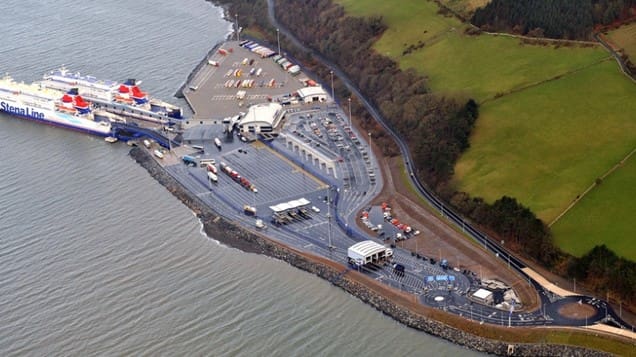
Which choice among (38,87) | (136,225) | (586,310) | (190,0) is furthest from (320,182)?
(190,0)

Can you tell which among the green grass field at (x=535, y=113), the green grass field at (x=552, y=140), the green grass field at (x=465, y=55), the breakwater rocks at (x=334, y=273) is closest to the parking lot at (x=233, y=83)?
the green grass field at (x=465, y=55)

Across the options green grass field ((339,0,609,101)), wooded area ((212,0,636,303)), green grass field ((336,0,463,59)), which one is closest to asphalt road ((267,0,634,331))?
wooded area ((212,0,636,303))

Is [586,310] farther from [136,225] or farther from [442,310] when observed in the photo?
[136,225]

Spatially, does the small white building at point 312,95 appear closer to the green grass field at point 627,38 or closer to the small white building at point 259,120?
the small white building at point 259,120

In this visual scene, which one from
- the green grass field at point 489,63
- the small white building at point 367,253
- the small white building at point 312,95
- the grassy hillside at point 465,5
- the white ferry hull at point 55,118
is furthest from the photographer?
the grassy hillside at point 465,5

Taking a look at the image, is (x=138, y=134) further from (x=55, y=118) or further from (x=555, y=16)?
(x=555, y=16)

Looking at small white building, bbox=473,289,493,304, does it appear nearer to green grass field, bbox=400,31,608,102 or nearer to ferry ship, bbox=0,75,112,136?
green grass field, bbox=400,31,608,102
